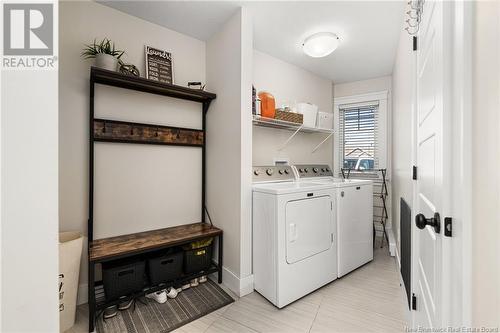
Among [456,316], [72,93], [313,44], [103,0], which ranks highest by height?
[103,0]

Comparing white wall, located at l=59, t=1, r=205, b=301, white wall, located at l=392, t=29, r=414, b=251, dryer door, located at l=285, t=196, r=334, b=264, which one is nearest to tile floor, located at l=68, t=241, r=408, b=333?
dryer door, located at l=285, t=196, r=334, b=264

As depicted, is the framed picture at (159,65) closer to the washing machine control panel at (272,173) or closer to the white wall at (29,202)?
the washing machine control panel at (272,173)

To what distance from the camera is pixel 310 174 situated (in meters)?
3.49

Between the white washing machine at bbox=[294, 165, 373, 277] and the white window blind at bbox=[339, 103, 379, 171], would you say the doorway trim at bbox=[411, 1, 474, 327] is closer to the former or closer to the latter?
the white washing machine at bbox=[294, 165, 373, 277]

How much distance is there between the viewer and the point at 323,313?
181cm

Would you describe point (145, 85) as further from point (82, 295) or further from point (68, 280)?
point (82, 295)

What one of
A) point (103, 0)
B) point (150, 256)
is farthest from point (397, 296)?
point (103, 0)

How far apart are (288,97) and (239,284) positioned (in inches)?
96.0

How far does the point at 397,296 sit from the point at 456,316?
5.35 feet

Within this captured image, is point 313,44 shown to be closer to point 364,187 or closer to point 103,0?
point 364,187

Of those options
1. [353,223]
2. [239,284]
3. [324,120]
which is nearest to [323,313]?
[239,284]

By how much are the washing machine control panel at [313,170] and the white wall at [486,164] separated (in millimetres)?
2517

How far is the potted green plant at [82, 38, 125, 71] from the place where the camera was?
183 cm

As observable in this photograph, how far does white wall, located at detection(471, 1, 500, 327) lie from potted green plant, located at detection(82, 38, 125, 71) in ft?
7.19
